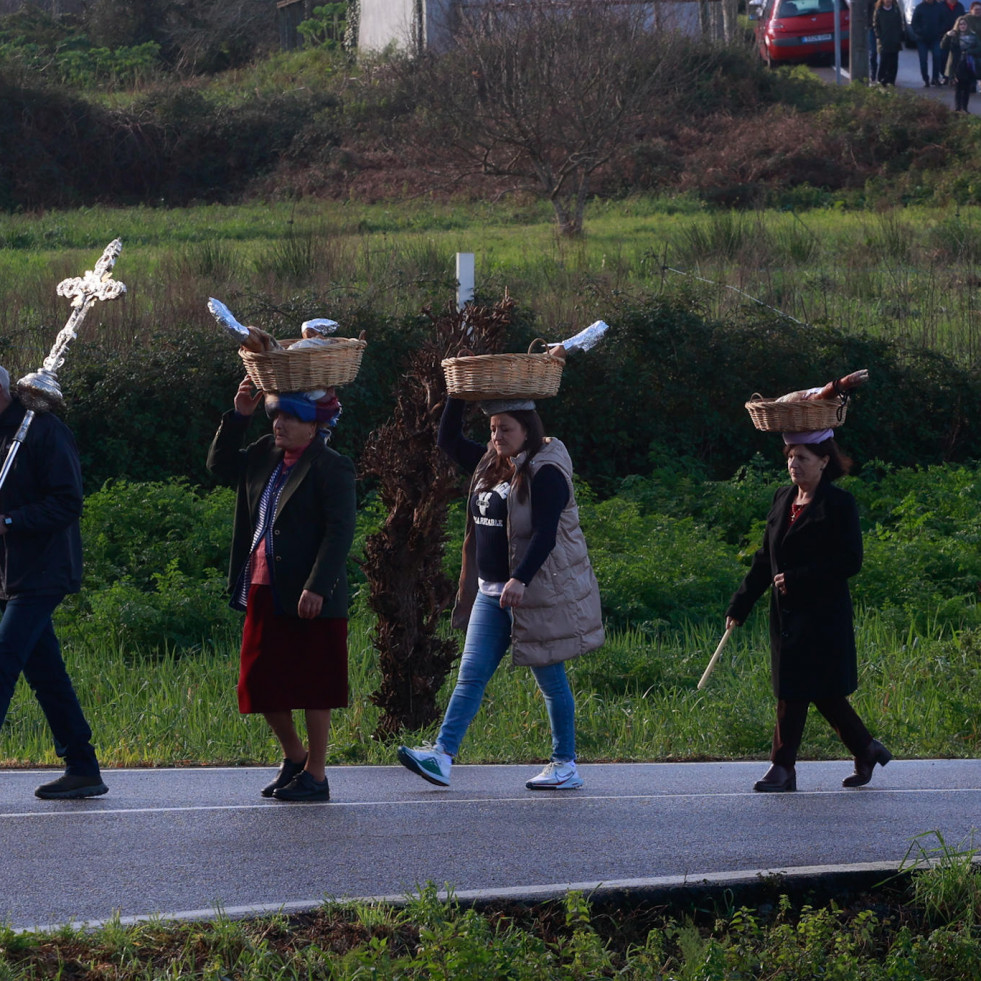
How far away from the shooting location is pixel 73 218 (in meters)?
34.2

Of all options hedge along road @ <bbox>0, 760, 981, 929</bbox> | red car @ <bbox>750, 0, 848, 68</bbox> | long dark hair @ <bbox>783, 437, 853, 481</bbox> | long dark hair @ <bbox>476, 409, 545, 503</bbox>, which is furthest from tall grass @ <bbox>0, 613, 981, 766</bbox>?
red car @ <bbox>750, 0, 848, 68</bbox>

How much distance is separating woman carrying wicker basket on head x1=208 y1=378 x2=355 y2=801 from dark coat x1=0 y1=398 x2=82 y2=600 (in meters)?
0.72

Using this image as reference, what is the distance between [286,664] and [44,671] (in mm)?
1154

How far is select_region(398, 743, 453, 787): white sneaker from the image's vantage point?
Answer: 715 centimetres

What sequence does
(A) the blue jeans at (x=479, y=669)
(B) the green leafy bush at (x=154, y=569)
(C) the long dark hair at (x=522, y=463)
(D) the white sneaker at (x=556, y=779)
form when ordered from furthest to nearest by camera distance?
1. (B) the green leafy bush at (x=154, y=569)
2. (D) the white sneaker at (x=556, y=779)
3. (A) the blue jeans at (x=479, y=669)
4. (C) the long dark hair at (x=522, y=463)

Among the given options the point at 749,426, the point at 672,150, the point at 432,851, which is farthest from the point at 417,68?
the point at 432,851

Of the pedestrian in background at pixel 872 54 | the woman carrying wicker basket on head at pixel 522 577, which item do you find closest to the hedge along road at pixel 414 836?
the woman carrying wicker basket on head at pixel 522 577

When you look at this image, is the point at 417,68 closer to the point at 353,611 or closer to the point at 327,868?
the point at 353,611

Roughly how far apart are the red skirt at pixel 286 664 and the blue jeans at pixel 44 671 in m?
0.89

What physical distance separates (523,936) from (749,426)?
50.3 ft

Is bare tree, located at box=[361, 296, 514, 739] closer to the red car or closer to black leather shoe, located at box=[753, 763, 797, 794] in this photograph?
black leather shoe, located at box=[753, 763, 797, 794]

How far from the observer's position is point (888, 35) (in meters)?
40.7

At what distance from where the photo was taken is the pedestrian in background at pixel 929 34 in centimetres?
3934

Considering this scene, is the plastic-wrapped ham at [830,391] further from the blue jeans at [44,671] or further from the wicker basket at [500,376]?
the blue jeans at [44,671]
